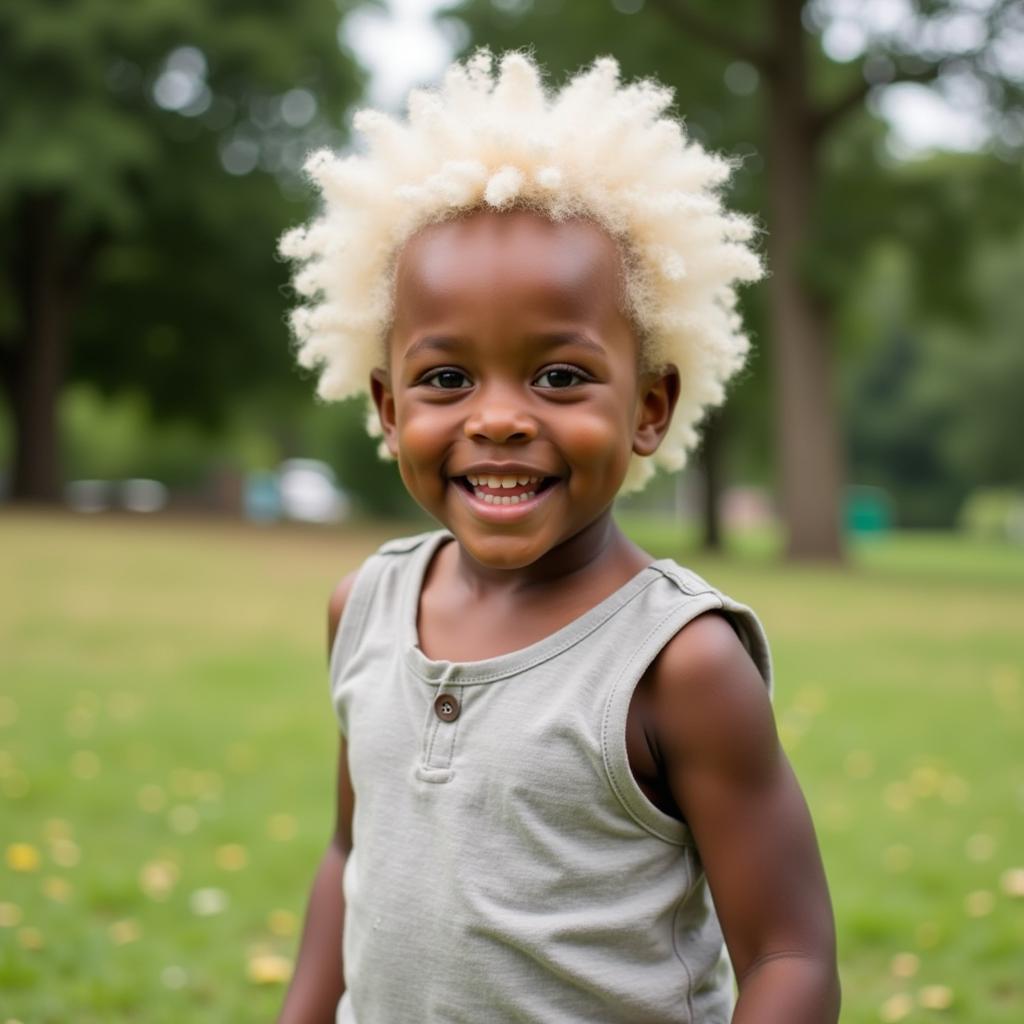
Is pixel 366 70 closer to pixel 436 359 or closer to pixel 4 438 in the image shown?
pixel 436 359

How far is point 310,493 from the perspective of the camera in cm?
4850

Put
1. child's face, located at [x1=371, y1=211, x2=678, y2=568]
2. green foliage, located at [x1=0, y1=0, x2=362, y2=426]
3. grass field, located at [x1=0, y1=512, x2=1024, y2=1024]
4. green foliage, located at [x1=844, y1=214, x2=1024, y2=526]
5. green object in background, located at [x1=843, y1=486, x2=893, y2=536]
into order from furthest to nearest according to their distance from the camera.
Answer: green foliage, located at [x1=844, y1=214, x2=1024, y2=526]
green object in background, located at [x1=843, y1=486, x2=893, y2=536]
green foliage, located at [x1=0, y1=0, x2=362, y2=426]
grass field, located at [x1=0, y1=512, x2=1024, y2=1024]
child's face, located at [x1=371, y1=211, x2=678, y2=568]

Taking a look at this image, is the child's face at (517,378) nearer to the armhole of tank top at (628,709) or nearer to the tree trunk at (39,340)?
the armhole of tank top at (628,709)

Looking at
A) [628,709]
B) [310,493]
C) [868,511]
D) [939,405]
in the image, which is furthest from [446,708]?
[939,405]

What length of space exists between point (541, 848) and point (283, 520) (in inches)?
861

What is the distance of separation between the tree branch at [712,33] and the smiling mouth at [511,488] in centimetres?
1614

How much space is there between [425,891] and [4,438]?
167ft

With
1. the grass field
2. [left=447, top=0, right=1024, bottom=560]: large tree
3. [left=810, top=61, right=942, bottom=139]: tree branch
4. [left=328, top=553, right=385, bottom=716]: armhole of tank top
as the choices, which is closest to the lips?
[left=328, top=553, right=385, bottom=716]: armhole of tank top

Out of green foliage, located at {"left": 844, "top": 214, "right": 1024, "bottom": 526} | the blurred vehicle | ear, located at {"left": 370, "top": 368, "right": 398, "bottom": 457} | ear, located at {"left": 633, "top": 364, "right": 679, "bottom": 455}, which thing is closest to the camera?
ear, located at {"left": 633, "top": 364, "right": 679, "bottom": 455}

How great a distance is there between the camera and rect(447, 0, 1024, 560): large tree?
16562mm

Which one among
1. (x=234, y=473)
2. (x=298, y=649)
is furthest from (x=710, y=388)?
(x=234, y=473)

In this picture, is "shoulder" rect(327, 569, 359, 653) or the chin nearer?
the chin

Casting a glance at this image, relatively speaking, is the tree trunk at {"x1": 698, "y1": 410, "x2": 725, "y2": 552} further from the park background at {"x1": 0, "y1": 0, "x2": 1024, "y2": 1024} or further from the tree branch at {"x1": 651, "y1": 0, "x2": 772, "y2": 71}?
the tree branch at {"x1": 651, "y1": 0, "x2": 772, "y2": 71}

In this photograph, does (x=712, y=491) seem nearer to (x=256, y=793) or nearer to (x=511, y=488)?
(x=256, y=793)
